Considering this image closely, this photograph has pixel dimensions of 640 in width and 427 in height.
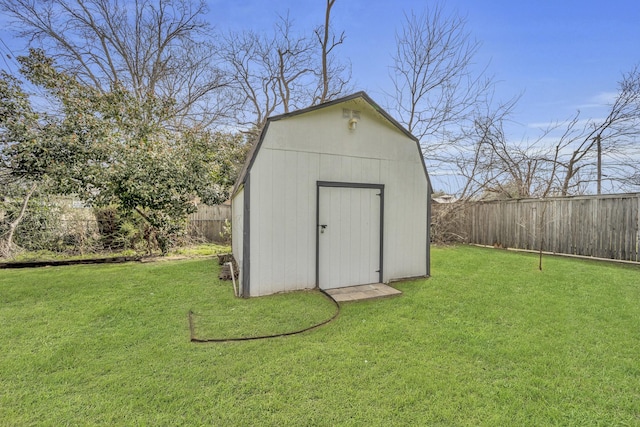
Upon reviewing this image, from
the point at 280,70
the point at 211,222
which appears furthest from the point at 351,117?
the point at 280,70

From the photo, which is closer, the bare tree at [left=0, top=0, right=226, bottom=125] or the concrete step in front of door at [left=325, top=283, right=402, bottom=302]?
the concrete step in front of door at [left=325, top=283, right=402, bottom=302]

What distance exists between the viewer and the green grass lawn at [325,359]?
1.87 meters

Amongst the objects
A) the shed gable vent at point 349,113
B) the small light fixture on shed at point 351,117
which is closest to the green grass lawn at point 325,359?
the small light fixture on shed at point 351,117

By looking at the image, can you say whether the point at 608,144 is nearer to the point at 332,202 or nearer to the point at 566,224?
the point at 566,224

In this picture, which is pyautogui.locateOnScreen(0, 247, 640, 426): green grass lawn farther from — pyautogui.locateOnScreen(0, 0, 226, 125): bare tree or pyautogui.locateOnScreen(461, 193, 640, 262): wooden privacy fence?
pyautogui.locateOnScreen(0, 0, 226, 125): bare tree

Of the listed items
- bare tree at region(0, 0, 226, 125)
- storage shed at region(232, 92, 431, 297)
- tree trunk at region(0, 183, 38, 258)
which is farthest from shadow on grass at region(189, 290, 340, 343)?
bare tree at region(0, 0, 226, 125)

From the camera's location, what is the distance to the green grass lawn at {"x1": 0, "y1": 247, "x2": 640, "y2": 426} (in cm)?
187

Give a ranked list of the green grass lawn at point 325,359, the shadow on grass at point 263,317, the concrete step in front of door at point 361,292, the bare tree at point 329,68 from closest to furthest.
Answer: the green grass lawn at point 325,359 → the shadow on grass at point 263,317 → the concrete step in front of door at point 361,292 → the bare tree at point 329,68

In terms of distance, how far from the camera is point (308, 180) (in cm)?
450

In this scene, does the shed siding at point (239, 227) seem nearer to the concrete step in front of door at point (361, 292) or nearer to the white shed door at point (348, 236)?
the white shed door at point (348, 236)

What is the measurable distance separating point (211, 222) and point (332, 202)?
707cm

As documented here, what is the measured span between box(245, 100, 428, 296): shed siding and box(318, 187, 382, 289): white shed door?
18 cm

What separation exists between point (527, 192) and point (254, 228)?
36.7 feet

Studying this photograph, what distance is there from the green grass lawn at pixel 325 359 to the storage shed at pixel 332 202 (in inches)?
22.7
